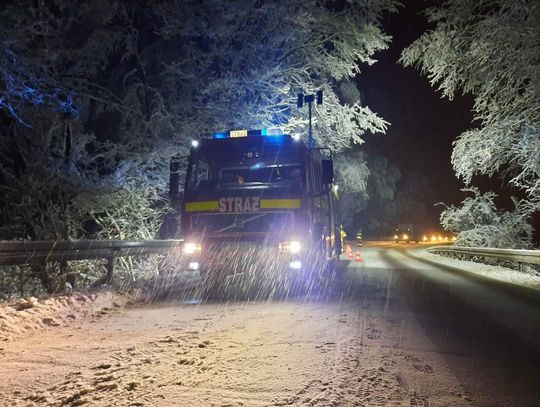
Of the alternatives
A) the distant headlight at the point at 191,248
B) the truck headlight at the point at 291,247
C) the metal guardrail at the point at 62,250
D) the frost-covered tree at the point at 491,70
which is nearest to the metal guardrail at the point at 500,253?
the frost-covered tree at the point at 491,70

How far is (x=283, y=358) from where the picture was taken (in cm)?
506

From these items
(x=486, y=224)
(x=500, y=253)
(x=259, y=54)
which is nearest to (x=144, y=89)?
(x=259, y=54)

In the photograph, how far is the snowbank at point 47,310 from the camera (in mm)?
6367

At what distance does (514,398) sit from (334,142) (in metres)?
18.0

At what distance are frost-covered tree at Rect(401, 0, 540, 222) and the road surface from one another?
8453 millimetres

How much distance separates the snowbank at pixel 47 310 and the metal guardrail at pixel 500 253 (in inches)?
521

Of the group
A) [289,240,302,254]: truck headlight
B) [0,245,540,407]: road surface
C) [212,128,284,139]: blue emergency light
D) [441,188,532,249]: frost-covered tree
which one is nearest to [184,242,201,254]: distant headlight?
[0,245,540,407]: road surface

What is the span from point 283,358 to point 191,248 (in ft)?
17.2

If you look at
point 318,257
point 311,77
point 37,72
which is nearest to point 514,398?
point 318,257

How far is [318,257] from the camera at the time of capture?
10758 mm

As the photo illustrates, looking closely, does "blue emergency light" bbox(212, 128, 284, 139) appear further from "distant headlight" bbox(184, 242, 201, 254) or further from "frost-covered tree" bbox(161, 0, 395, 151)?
"frost-covered tree" bbox(161, 0, 395, 151)

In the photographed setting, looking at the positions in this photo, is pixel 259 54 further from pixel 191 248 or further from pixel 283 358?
pixel 283 358

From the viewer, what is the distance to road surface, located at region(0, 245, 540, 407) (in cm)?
401

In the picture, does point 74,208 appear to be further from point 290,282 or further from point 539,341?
point 539,341
